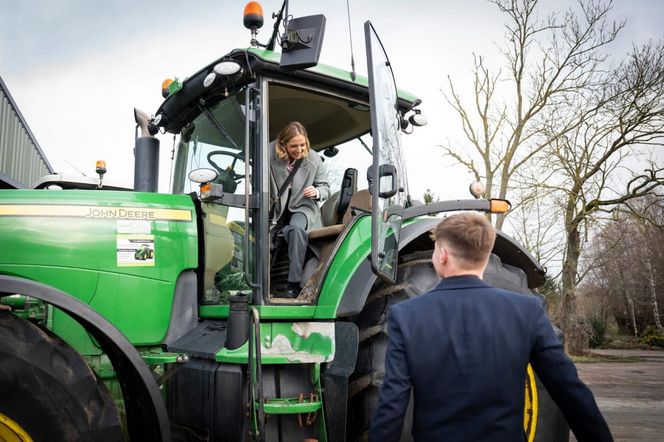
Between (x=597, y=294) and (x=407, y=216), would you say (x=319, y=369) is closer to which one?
(x=407, y=216)

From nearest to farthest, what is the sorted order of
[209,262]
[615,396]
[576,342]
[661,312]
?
1. [209,262]
2. [615,396]
3. [576,342]
4. [661,312]

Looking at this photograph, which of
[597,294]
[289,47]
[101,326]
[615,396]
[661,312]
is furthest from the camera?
[597,294]

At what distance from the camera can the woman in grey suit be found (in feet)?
10.9

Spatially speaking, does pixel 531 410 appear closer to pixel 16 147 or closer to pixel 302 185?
pixel 302 185

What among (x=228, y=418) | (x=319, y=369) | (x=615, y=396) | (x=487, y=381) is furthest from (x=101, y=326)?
(x=615, y=396)

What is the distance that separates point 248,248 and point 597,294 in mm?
39316

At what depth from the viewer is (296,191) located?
354 cm

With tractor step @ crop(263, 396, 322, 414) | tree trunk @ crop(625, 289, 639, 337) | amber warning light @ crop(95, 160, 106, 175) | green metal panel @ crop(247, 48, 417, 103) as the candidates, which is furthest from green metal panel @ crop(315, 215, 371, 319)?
tree trunk @ crop(625, 289, 639, 337)

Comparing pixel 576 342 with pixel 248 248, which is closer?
pixel 248 248

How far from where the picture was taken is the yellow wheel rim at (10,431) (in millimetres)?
2365

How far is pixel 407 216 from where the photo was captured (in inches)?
138

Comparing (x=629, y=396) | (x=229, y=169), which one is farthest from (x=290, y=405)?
(x=629, y=396)

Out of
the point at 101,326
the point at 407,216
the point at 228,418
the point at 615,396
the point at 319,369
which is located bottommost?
the point at 615,396

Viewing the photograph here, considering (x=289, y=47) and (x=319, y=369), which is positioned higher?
(x=289, y=47)
